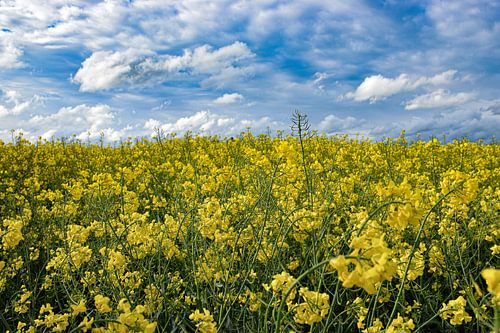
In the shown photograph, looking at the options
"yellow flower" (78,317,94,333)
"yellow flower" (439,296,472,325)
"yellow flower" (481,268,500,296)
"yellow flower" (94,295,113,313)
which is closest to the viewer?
"yellow flower" (481,268,500,296)

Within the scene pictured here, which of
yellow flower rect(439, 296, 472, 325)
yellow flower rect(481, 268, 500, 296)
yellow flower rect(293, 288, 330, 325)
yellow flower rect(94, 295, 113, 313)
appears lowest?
yellow flower rect(439, 296, 472, 325)

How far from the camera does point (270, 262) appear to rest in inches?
106

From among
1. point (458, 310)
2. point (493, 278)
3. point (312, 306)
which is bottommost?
point (458, 310)

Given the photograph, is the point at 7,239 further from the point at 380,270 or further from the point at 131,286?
the point at 380,270

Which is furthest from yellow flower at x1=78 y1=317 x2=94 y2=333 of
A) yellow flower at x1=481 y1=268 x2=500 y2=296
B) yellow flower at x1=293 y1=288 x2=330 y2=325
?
yellow flower at x1=481 y1=268 x2=500 y2=296

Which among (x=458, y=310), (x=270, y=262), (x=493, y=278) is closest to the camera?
(x=493, y=278)

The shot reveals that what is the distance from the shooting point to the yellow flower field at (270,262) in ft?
5.13

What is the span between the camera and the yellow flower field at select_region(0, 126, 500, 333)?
1.56m

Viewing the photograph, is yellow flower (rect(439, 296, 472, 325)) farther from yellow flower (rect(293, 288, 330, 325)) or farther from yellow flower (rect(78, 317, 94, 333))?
yellow flower (rect(78, 317, 94, 333))

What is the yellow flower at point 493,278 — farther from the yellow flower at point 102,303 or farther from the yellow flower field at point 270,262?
the yellow flower at point 102,303

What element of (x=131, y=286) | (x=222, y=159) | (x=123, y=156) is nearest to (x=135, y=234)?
(x=131, y=286)

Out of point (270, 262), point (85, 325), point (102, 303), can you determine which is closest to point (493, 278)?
point (85, 325)

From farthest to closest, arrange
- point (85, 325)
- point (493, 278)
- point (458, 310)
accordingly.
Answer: point (458, 310), point (85, 325), point (493, 278)

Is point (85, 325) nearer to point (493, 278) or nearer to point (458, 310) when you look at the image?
point (493, 278)
